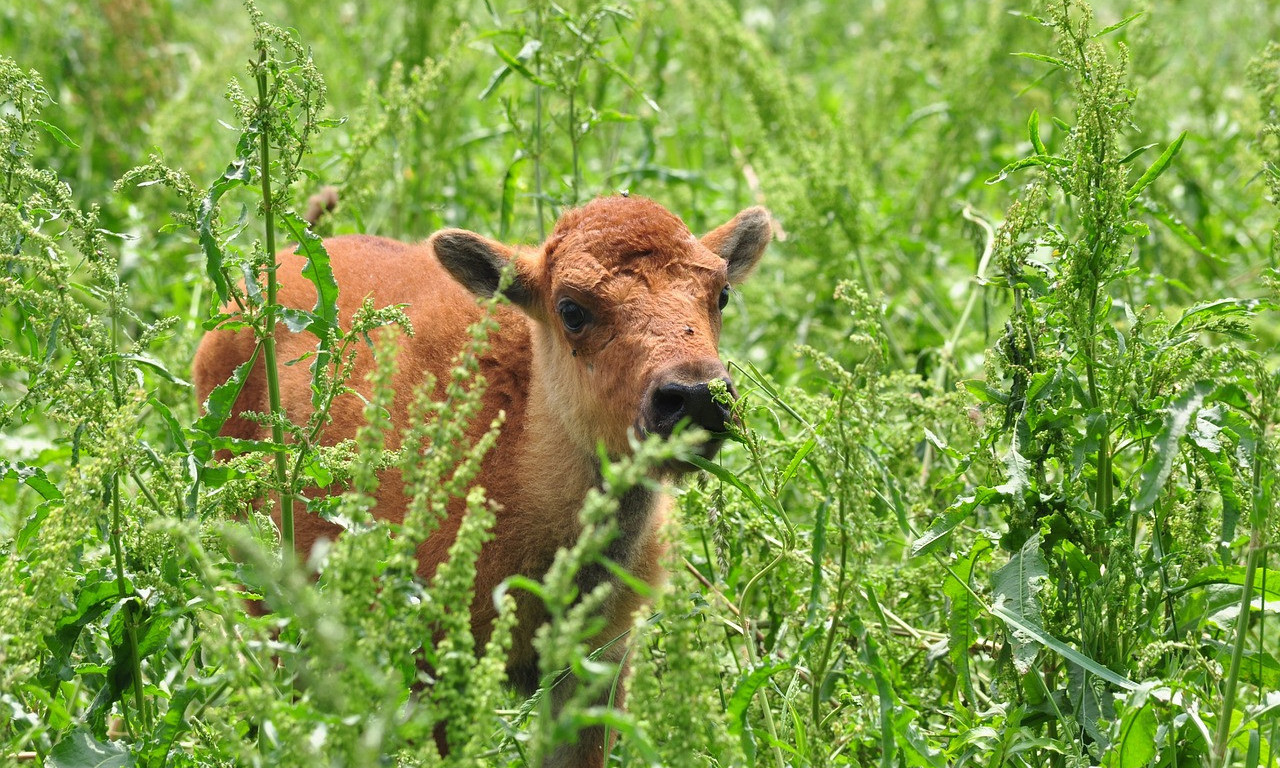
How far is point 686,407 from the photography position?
3855 millimetres

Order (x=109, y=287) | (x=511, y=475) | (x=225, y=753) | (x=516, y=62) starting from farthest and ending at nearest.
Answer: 1. (x=516, y=62)
2. (x=511, y=475)
3. (x=109, y=287)
4. (x=225, y=753)

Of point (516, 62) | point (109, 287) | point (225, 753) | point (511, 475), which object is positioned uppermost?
point (516, 62)

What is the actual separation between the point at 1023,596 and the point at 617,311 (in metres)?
1.60

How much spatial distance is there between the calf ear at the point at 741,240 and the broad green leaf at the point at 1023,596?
6.65 feet

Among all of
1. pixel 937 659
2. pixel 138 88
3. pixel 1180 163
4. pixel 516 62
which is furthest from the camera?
pixel 138 88

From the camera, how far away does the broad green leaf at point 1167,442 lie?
3.18 metres

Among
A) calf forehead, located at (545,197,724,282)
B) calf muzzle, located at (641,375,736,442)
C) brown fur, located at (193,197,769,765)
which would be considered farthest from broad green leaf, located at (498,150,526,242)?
calf muzzle, located at (641,375,736,442)

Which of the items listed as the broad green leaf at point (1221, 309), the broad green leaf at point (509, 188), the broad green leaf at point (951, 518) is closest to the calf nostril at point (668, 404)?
the broad green leaf at point (951, 518)

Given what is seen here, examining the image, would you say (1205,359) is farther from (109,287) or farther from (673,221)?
(109,287)

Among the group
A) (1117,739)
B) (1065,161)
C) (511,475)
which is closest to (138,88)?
(511,475)

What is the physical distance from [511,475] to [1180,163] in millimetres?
4804

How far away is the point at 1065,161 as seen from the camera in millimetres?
3707

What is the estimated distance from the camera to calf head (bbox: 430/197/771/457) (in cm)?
396

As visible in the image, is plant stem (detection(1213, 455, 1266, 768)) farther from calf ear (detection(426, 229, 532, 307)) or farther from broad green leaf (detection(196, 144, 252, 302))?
broad green leaf (detection(196, 144, 252, 302))
